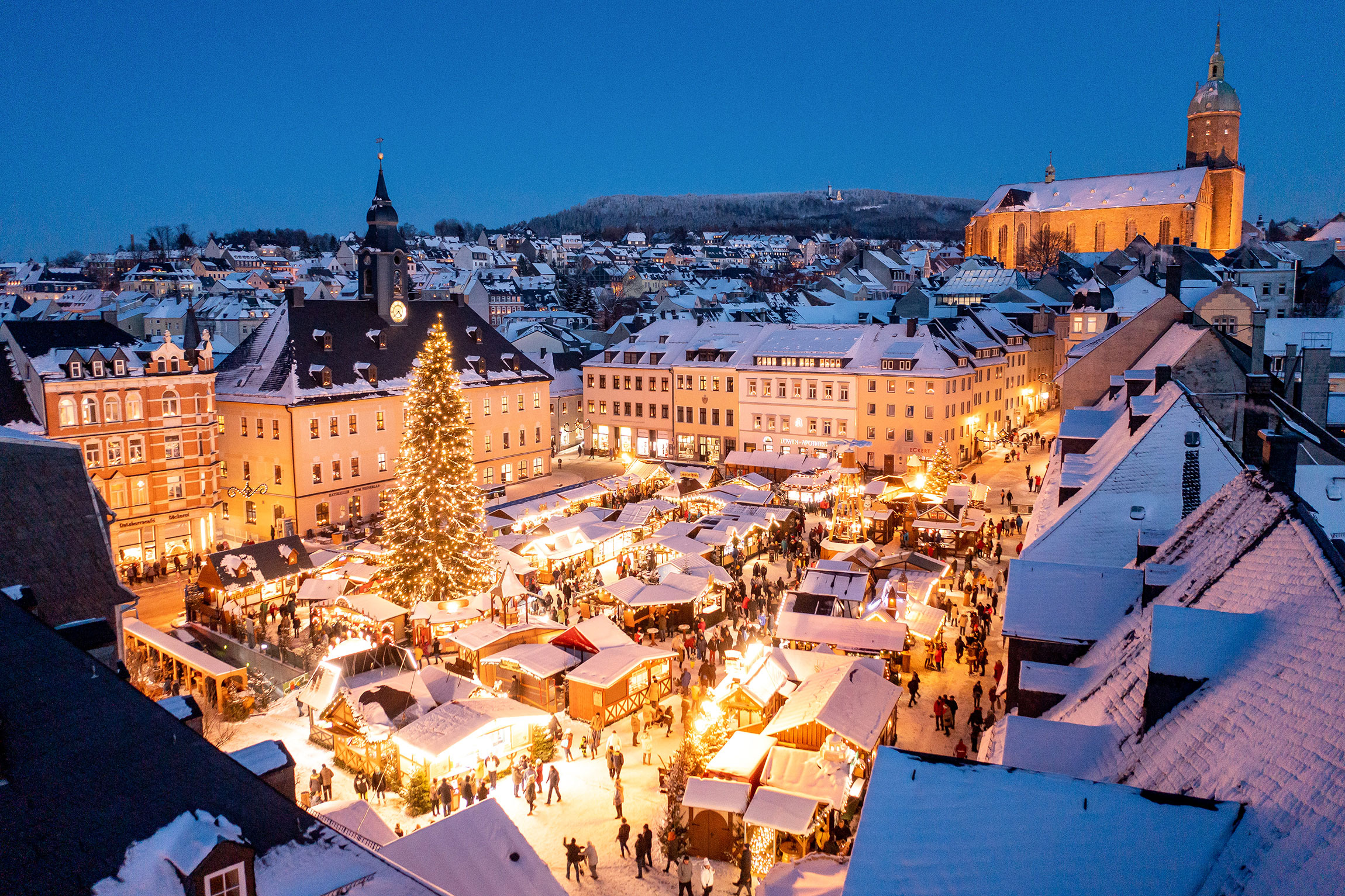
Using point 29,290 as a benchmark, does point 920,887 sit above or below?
below

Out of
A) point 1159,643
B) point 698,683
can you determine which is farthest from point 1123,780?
point 698,683

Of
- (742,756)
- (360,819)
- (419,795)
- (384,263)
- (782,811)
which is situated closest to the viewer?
(360,819)

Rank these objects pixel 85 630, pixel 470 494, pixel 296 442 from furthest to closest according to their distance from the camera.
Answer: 1. pixel 296 442
2. pixel 470 494
3. pixel 85 630

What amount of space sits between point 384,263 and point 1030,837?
42515 mm

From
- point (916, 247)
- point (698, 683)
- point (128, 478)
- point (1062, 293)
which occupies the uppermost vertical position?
point (916, 247)

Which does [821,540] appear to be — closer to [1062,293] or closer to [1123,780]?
[1123,780]

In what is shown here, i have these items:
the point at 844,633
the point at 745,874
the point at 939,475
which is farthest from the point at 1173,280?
the point at 745,874

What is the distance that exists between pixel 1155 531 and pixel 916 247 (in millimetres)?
170753

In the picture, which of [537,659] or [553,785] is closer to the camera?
[553,785]

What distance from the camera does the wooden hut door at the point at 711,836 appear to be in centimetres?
1502

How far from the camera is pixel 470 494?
2681 cm

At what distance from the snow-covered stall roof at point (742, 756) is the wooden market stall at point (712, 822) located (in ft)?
0.82

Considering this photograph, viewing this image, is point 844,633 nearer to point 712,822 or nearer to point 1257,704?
point 712,822

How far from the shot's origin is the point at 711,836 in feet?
49.4
